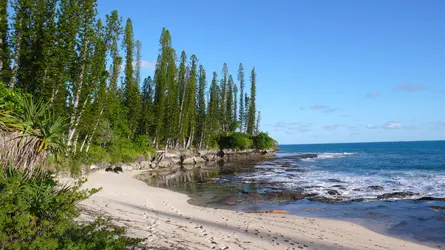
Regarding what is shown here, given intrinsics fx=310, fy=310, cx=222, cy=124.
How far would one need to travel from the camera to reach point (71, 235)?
4266mm

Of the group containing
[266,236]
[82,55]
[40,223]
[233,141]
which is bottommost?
[266,236]

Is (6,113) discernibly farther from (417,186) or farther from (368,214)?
(417,186)

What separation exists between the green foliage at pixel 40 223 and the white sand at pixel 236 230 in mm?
2401

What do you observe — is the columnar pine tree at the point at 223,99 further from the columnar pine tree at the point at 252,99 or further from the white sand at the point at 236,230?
the white sand at the point at 236,230

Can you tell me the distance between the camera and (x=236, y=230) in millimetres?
8992

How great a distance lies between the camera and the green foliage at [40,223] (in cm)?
354

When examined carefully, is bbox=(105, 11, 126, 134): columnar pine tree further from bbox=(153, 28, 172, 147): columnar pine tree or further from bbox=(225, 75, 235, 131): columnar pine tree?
bbox=(225, 75, 235, 131): columnar pine tree

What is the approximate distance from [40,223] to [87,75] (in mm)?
16850

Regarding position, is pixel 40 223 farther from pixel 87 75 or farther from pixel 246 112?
pixel 246 112

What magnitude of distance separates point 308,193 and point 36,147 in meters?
16.0

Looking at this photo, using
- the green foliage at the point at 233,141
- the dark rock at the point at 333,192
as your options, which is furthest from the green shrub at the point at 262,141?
the dark rock at the point at 333,192

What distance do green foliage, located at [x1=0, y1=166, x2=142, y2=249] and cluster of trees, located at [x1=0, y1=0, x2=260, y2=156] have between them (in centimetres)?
427

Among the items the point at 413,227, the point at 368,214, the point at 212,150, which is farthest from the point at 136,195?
the point at 212,150

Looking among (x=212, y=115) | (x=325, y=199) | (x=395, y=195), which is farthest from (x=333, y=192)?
(x=212, y=115)
